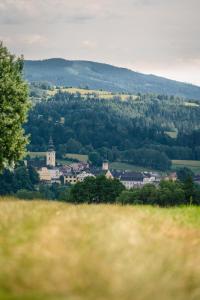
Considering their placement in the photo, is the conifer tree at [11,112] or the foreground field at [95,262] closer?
the foreground field at [95,262]

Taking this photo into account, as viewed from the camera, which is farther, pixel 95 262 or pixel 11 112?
pixel 11 112

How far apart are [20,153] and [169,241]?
108 feet

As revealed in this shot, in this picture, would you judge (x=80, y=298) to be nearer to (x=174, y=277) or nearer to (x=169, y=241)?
(x=174, y=277)

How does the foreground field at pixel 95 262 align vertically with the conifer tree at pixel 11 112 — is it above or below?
below

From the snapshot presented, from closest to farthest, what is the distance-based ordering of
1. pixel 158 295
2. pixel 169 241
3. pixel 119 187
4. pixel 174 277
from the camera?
pixel 158 295, pixel 174 277, pixel 169 241, pixel 119 187

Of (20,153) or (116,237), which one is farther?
(20,153)

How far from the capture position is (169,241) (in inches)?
520

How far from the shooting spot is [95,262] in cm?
977

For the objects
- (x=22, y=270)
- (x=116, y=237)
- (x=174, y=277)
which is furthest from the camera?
(x=116, y=237)

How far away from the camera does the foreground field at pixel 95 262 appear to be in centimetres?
858

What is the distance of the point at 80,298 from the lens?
8039mm

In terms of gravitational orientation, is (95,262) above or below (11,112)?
below

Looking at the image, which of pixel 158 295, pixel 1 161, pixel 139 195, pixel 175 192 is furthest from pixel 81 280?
pixel 139 195

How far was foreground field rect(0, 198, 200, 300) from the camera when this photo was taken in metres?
8.58
